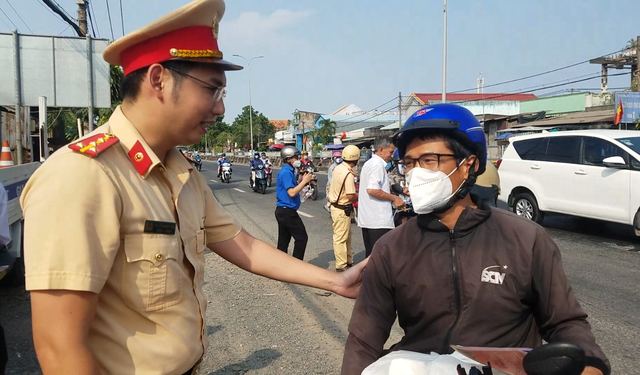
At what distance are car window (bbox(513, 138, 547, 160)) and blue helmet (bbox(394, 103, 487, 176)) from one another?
28.9 feet

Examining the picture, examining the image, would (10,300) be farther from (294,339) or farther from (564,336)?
(564,336)

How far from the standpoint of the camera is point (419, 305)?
179 centimetres

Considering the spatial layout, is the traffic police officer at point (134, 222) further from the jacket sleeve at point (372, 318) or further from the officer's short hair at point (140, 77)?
the jacket sleeve at point (372, 318)

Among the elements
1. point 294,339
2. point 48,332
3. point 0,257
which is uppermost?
point 48,332

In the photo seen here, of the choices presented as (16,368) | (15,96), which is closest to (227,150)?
(15,96)

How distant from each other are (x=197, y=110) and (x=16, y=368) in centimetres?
329

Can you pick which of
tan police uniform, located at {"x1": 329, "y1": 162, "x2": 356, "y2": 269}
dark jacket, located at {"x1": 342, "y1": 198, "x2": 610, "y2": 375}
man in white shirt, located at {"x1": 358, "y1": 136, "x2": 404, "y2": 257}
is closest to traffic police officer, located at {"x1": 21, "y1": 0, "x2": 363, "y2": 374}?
dark jacket, located at {"x1": 342, "y1": 198, "x2": 610, "y2": 375}

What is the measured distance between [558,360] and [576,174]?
348 inches

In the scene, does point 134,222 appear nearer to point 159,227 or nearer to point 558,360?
point 159,227

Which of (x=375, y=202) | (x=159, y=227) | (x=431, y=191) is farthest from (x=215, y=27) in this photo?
(x=375, y=202)

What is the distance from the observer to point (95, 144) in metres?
1.45

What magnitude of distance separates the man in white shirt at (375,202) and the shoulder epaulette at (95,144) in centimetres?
465

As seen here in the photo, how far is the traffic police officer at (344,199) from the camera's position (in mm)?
6620

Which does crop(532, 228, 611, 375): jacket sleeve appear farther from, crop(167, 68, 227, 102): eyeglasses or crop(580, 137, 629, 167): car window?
crop(580, 137, 629, 167): car window
